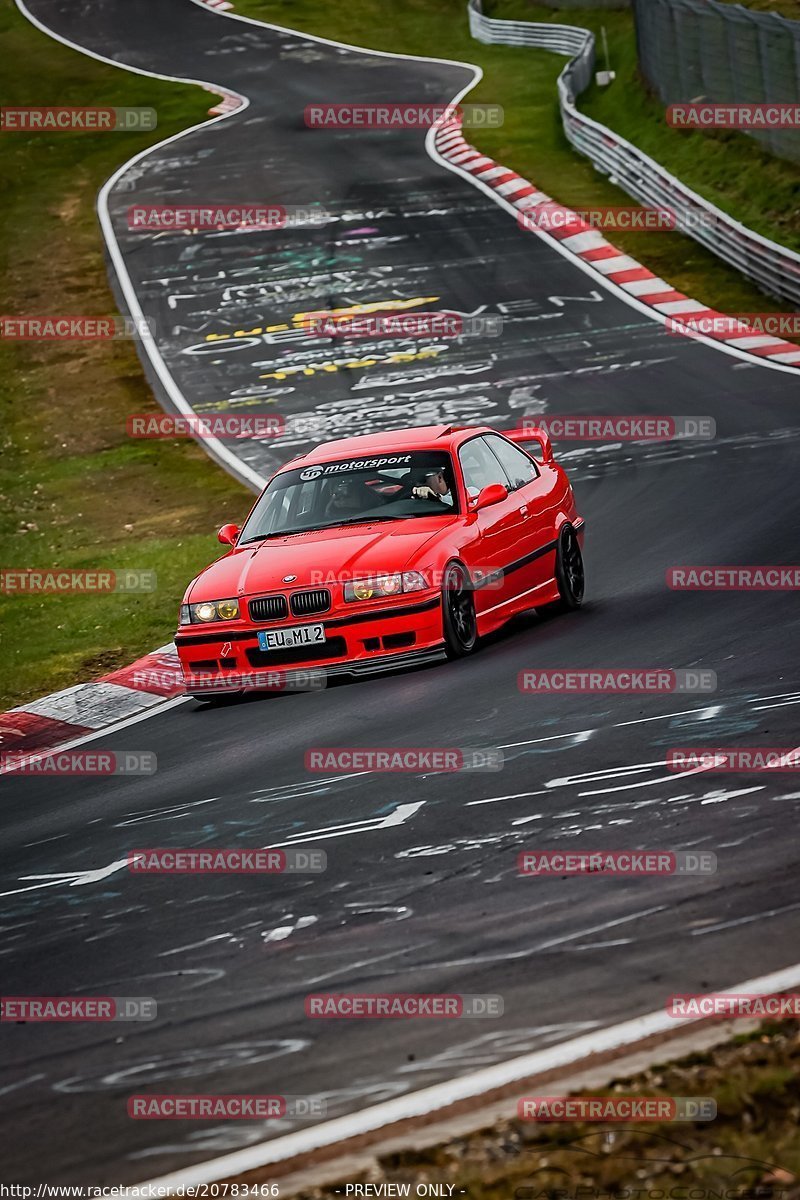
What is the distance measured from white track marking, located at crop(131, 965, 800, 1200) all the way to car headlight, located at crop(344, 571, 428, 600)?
234 inches

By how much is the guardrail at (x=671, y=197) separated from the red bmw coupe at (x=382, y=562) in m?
11.8

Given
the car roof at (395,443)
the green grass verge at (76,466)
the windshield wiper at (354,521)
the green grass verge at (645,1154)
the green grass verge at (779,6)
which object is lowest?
the green grass verge at (76,466)

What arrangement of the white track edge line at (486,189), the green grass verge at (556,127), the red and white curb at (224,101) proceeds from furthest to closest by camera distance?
the red and white curb at (224,101) → the green grass verge at (556,127) → the white track edge line at (486,189)

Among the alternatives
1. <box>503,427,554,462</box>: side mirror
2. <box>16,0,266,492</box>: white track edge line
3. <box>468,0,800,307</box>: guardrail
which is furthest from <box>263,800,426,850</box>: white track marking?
<box>468,0,800,307</box>: guardrail

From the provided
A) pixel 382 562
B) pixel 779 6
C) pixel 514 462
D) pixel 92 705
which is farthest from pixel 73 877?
pixel 779 6

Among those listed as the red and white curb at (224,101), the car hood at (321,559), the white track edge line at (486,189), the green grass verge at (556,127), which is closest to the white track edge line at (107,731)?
the car hood at (321,559)

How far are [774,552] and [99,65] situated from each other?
125 ft

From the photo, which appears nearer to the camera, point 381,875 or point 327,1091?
point 327,1091

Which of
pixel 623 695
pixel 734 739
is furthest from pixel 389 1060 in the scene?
pixel 623 695

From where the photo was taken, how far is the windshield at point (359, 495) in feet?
38.8

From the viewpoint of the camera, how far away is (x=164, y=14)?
178ft

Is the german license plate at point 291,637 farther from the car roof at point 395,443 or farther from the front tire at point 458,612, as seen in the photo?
the car roof at point 395,443

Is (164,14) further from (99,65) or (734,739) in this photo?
(734,739)

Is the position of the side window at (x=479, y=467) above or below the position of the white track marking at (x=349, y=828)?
above
